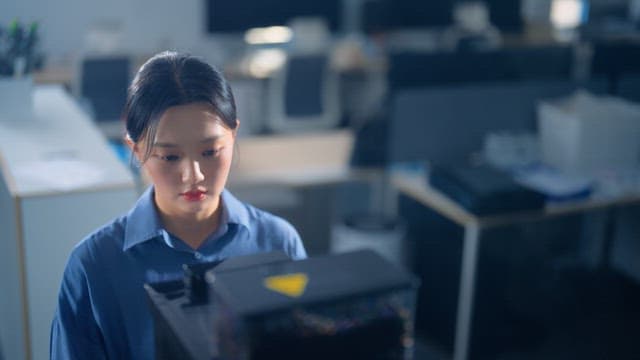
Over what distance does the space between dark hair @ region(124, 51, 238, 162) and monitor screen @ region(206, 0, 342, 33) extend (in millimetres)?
5183

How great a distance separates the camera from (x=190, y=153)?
98 centimetres

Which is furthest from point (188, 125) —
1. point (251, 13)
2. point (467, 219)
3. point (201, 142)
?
point (251, 13)

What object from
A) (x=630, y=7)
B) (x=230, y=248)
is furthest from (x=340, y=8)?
(x=230, y=248)

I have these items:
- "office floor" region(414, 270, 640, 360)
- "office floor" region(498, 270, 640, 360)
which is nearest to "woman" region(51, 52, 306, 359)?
"office floor" region(414, 270, 640, 360)

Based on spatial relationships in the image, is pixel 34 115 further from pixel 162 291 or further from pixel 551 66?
pixel 551 66

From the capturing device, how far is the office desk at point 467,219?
2.81m

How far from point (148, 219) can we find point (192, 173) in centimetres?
19

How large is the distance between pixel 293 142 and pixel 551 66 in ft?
4.08

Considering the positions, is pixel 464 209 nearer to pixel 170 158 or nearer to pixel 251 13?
pixel 170 158

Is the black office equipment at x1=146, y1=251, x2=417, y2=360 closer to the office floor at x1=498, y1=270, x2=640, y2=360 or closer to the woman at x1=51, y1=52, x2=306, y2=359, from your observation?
the woman at x1=51, y1=52, x2=306, y2=359

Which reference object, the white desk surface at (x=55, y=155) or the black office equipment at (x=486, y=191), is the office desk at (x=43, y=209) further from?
the black office equipment at (x=486, y=191)

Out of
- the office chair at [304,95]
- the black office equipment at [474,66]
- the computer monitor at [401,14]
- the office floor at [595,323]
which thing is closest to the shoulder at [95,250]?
the black office equipment at [474,66]

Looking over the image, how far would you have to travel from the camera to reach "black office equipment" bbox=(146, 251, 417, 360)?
0.65 metres

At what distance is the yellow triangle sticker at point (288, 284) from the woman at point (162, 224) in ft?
0.97
